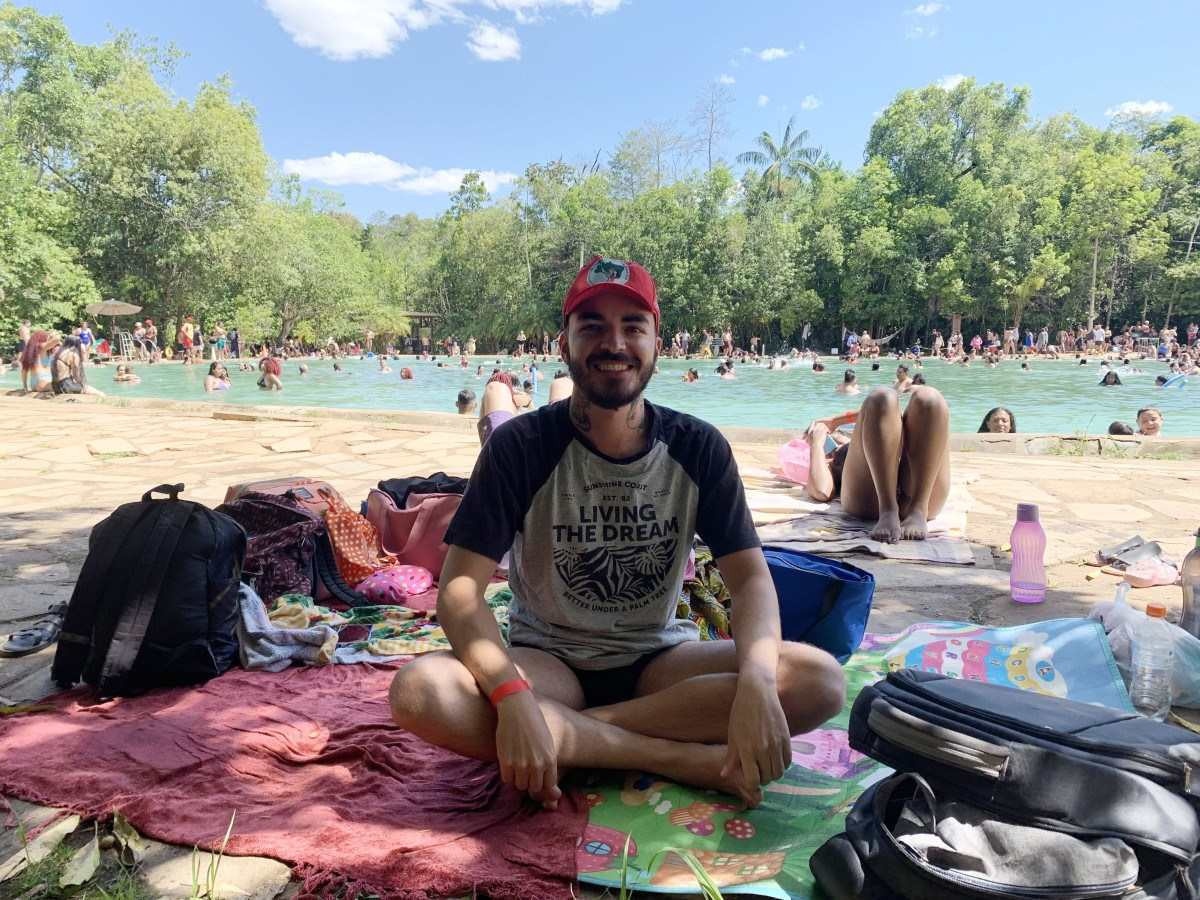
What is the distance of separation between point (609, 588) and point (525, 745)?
1.51ft

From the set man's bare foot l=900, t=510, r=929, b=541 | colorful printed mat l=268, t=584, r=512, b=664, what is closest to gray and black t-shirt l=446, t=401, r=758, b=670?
colorful printed mat l=268, t=584, r=512, b=664

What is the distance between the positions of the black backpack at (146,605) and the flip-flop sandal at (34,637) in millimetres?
275

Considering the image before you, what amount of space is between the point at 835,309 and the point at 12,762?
44.0m

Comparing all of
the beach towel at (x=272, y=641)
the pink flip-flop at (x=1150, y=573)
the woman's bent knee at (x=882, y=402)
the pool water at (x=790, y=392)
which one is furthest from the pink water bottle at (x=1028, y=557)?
the pool water at (x=790, y=392)

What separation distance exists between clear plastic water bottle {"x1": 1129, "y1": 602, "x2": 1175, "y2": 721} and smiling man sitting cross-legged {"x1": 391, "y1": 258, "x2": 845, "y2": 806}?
1.10 meters

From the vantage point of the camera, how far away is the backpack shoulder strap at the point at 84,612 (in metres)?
2.44

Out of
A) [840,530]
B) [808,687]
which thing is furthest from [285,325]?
[808,687]

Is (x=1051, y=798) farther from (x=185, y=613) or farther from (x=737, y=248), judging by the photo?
(x=737, y=248)

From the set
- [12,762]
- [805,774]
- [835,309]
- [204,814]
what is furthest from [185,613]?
[835,309]

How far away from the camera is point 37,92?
32.5 meters

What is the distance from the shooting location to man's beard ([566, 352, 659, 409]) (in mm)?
1952

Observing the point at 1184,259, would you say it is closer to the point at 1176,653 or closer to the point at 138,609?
the point at 1176,653

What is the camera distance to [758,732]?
170 cm

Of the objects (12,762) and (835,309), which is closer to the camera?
(12,762)
